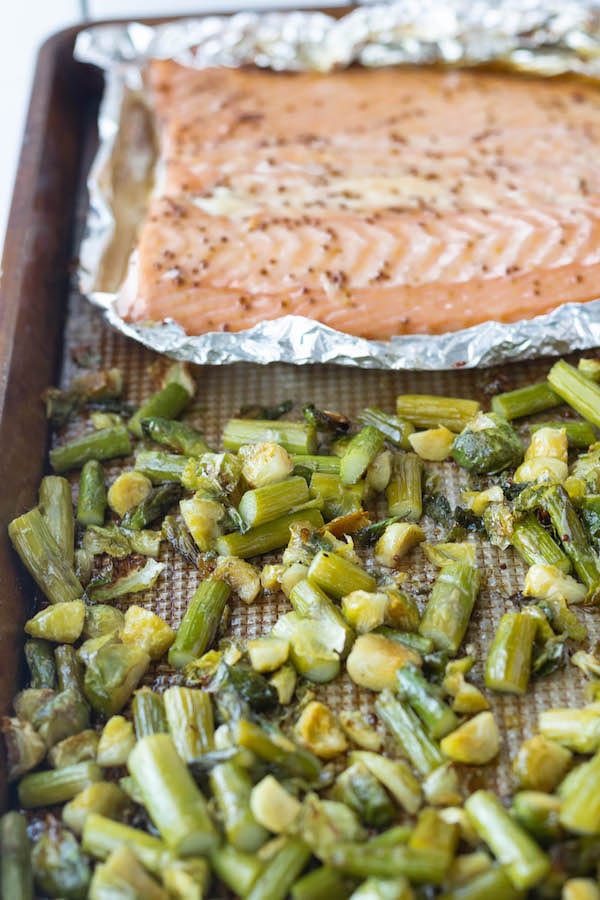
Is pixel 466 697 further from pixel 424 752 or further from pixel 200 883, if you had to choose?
pixel 200 883

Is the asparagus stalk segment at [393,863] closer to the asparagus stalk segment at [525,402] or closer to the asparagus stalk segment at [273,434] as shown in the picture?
the asparagus stalk segment at [273,434]

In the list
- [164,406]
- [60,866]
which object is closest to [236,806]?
[60,866]

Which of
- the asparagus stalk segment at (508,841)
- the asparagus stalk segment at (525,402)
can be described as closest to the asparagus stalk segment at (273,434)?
the asparagus stalk segment at (525,402)

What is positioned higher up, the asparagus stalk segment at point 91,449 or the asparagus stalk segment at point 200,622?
the asparagus stalk segment at point 91,449

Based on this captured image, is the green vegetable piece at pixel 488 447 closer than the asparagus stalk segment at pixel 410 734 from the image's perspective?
No

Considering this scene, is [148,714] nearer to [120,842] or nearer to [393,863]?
[120,842]

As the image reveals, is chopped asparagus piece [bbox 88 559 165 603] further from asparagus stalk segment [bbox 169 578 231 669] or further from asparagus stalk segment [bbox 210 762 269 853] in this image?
asparagus stalk segment [bbox 210 762 269 853]

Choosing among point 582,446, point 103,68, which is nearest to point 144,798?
point 582,446
